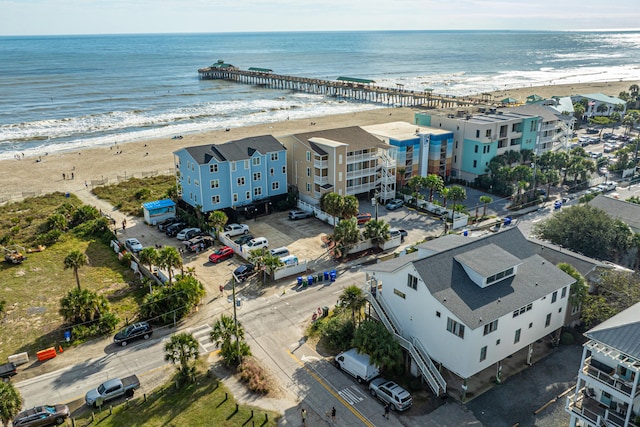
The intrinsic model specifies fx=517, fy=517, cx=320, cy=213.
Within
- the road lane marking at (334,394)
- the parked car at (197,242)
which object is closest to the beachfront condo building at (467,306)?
the road lane marking at (334,394)

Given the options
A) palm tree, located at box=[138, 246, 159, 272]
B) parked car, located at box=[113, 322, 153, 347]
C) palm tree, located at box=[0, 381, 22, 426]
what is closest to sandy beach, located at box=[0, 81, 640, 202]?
palm tree, located at box=[138, 246, 159, 272]

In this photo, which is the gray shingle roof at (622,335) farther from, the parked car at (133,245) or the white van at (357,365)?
the parked car at (133,245)

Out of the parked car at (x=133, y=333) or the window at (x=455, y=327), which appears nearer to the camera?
the window at (x=455, y=327)

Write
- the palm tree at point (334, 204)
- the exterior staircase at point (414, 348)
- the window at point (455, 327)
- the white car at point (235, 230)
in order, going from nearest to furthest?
the window at point (455, 327) → the exterior staircase at point (414, 348) → the palm tree at point (334, 204) → the white car at point (235, 230)

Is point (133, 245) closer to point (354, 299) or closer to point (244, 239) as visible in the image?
point (244, 239)

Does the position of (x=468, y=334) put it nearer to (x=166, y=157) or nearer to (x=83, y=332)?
(x=83, y=332)

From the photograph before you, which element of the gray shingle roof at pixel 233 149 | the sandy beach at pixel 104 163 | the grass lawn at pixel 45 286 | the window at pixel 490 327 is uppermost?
the gray shingle roof at pixel 233 149

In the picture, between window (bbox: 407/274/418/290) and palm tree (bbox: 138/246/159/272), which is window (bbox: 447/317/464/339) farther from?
palm tree (bbox: 138/246/159/272)
